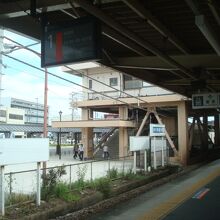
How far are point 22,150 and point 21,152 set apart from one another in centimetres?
7

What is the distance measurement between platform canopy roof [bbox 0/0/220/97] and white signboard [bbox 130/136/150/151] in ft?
11.9

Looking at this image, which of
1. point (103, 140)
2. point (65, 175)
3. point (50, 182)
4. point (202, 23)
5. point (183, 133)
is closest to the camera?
point (202, 23)

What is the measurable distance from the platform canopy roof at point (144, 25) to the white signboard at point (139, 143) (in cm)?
364

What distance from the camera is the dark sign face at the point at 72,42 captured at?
9930 millimetres

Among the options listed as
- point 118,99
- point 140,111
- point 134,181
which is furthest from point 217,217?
point 140,111

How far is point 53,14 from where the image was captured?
12.8 meters

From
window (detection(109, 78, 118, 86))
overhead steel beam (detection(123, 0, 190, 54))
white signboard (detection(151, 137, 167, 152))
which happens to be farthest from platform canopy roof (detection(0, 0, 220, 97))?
window (detection(109, 78, 118, 86))

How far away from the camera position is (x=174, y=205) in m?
14.1

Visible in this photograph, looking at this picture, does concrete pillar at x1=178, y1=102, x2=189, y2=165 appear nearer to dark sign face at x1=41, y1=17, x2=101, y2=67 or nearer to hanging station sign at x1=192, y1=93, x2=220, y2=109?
hanging station sign at x1=192, y1=93, x2=220, y2=109

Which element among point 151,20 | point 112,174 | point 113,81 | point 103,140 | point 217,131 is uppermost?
point 113,81

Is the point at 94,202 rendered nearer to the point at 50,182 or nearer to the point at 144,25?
the point at 50,182

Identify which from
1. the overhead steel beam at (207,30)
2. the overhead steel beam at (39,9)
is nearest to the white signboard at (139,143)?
the overhead steel beam at (207,30)

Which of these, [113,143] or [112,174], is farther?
[113,143]

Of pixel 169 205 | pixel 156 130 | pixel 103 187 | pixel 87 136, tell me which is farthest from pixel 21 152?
pixel 87 136
